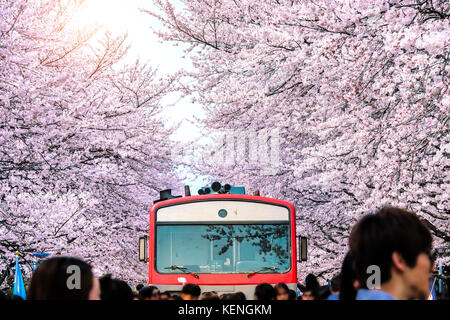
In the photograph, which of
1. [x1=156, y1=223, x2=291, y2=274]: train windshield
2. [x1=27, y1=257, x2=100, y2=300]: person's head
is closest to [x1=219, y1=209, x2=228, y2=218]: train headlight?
[x1=156, y1=223, x2=291, y2=274]: train windshield

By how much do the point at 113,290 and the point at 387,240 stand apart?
2.71 metres

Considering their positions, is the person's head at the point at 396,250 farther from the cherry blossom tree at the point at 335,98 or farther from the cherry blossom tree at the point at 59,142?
the cherry blossom tree at the point at 59,142

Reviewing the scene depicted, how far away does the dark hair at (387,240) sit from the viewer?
7.72 feet

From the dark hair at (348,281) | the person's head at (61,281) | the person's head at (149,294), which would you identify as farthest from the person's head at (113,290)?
the dark hair at (348,281)

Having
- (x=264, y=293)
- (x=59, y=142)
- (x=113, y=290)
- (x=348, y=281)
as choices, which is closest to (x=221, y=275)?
(x=264, y=293)

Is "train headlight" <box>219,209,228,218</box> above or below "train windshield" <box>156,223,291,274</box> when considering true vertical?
above

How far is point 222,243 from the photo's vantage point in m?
9.37

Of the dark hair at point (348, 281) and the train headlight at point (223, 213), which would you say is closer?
the dark hair at point (348, 281)

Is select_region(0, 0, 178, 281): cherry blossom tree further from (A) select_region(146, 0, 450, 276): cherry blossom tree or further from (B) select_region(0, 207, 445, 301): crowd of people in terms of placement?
(B) select_region(0, 207, 445, 301): crowd of people

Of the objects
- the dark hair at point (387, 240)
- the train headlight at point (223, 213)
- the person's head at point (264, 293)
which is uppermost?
the train headlight at point (223, 213)

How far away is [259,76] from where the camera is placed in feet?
47.4

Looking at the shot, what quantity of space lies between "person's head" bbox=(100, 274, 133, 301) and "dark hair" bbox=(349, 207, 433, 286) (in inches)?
96.8

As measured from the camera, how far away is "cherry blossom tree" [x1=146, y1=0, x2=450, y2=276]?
7.32 metres

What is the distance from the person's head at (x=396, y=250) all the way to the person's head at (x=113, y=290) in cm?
247
